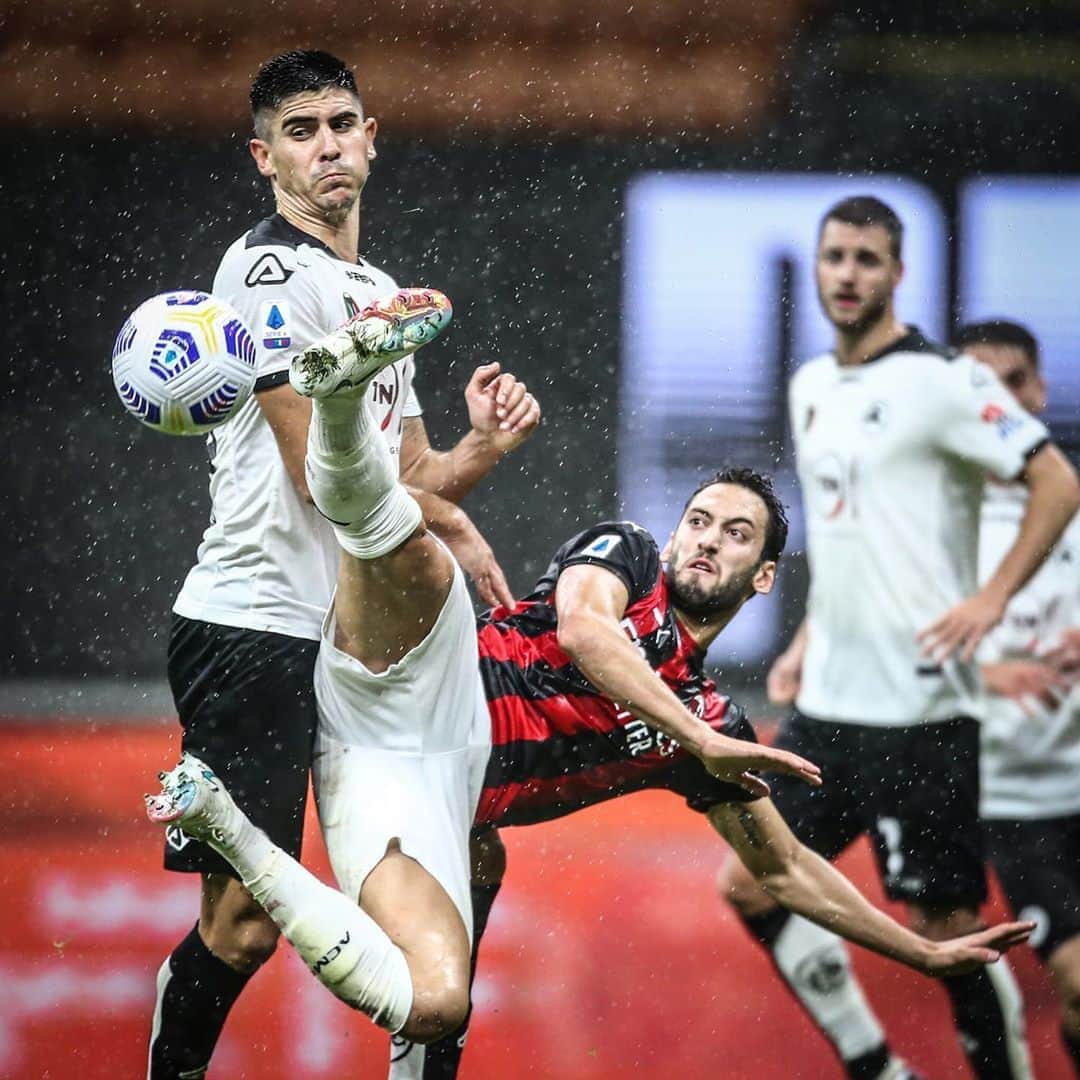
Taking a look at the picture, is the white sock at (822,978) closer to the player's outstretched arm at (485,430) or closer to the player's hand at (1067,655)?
the player's hand at (1067,655)

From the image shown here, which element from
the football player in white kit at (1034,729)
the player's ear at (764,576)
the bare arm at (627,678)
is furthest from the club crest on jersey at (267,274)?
the football player in white kit at (1034,729)

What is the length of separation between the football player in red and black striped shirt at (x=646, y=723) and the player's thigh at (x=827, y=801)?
758mm

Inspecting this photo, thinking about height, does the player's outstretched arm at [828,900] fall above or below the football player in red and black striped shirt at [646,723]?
below

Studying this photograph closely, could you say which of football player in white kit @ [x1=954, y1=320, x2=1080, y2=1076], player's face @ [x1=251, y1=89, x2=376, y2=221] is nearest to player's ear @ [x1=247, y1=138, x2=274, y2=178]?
player's face @ [x1=251, y1=89, x2=376, y2=221]

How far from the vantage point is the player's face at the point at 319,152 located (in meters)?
2.63

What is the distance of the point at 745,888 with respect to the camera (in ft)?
12.4

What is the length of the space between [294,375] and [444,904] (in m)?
0.84

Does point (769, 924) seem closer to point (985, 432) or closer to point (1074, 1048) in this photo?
point (1074, 1048)

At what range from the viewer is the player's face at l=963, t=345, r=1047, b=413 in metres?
4.33

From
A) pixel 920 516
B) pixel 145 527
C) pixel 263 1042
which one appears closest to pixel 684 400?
pixel 920 516

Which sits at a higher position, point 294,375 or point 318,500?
point 294,375

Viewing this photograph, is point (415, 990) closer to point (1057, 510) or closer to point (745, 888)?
point (745, 888)

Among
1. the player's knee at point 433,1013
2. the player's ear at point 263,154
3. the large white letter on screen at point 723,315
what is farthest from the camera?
the large white letter on screen at point 723,315

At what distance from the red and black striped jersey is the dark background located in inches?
90.5
